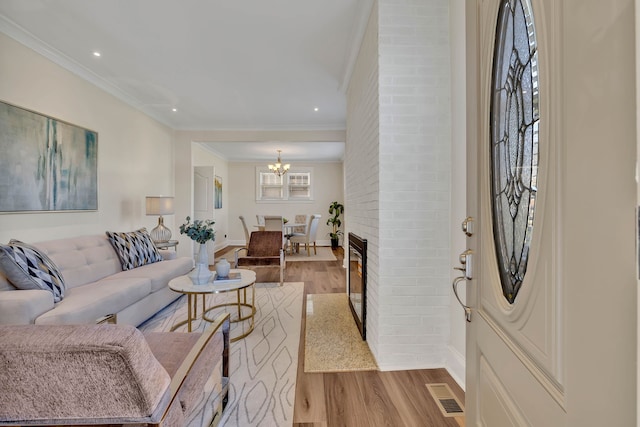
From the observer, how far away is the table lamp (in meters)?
4.12

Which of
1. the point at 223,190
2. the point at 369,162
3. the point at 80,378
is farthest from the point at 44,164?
the point at 223,190

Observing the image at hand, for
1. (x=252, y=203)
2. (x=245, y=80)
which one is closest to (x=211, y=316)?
(x=245, y=80)

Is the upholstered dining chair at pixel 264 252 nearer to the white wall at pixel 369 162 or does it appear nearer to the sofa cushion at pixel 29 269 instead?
the white wall at pixel 369 162

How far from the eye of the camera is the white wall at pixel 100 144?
2.58 meters

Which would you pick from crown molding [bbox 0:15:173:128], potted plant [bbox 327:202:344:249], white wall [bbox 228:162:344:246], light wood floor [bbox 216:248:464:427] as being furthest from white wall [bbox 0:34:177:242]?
potted plant [bbox 327:202:344:249]

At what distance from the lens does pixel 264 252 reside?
444 cm

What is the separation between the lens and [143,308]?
2814 mm

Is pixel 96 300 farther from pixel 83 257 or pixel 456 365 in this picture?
pixel 456 365

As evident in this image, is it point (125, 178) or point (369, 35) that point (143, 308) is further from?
point (369, 35)

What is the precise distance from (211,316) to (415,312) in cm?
215

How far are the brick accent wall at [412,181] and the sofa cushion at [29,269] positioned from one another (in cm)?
252

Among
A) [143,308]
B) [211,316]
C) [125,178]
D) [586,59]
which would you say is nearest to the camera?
[586,59]

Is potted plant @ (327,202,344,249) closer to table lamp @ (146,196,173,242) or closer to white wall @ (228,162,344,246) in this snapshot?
white wall @ (228,162,344,246)

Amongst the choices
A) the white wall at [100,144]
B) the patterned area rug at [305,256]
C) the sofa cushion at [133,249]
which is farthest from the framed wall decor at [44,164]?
the patterned area rug at [305,256]
